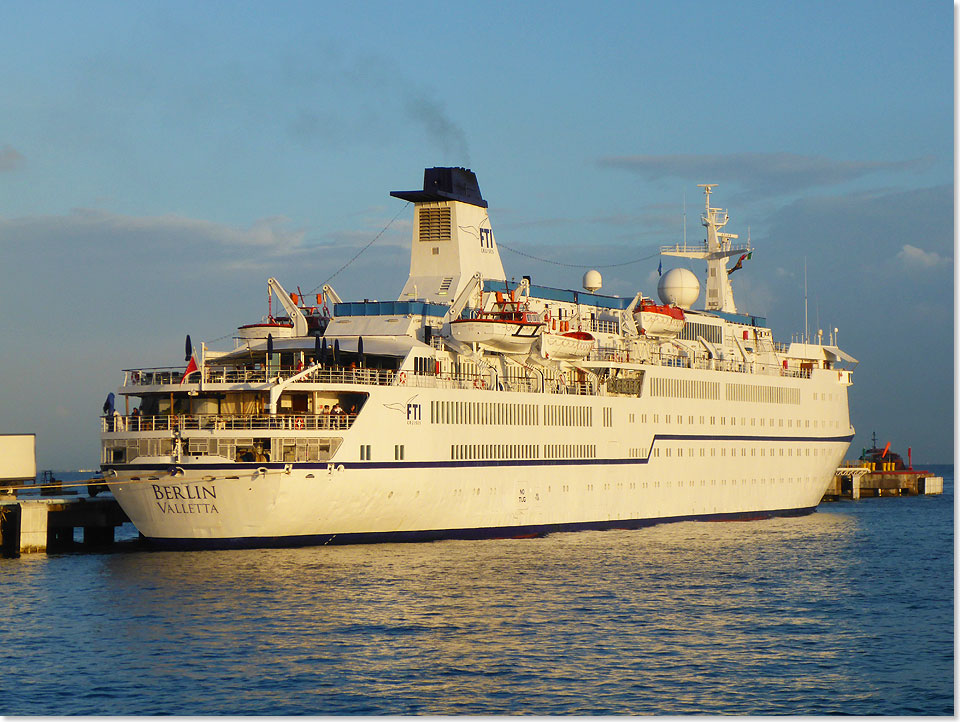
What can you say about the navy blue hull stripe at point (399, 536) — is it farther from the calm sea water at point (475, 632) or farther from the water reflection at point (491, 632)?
the water reflection at point (491, 632)

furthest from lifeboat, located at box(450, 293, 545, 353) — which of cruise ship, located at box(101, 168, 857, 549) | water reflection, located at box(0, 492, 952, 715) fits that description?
water reflection, located at box(0, 492, 952, 715)

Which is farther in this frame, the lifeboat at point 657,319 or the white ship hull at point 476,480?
the lifeboat at point 657,319

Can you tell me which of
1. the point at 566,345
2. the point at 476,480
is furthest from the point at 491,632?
the point at 566,345

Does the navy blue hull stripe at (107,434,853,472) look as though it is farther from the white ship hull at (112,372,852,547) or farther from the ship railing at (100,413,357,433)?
the ship railing at (100,413,357,433)

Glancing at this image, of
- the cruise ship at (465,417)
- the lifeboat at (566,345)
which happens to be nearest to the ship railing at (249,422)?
the cruise ship at (465,417)

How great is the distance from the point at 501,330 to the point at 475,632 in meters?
23.6

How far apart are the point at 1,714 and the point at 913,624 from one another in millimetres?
25342

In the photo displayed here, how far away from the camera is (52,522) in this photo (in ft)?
180

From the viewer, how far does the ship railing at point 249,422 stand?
48.6 m

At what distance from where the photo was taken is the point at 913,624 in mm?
36844

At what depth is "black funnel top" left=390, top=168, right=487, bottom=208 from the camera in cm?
6338

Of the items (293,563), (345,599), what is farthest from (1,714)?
(293,563)

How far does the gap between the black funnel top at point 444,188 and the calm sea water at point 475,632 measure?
63.4 feet

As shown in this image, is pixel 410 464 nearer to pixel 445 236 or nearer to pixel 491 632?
pixel 445 236
